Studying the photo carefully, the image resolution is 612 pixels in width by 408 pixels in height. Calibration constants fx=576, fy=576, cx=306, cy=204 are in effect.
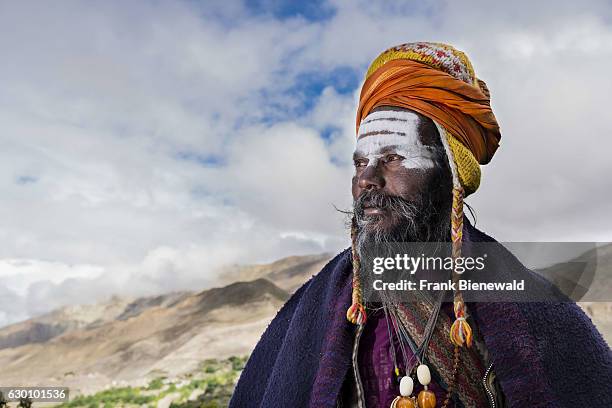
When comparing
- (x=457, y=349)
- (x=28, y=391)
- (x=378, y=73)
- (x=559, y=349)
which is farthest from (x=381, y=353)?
(x=28, y=391)

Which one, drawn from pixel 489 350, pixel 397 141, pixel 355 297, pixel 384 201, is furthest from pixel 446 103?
pixel 489 350

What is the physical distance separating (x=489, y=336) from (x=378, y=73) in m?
1.22

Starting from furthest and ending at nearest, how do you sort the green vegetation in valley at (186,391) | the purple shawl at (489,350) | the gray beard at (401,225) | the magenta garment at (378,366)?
the green vegetation in valley at (186,391) → the gray beard at (401,225) → the magenta garment at (378,366) → the purple shawl at (489,350)

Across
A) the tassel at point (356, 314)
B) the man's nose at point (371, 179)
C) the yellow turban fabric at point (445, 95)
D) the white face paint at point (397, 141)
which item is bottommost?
the tassel at point (356, 314)

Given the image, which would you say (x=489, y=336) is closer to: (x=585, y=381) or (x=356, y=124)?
(x=585, y=381)

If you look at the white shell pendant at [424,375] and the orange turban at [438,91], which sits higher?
the orange turban at [438,91]

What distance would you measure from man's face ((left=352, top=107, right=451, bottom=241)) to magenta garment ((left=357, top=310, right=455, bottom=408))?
1.29 feet

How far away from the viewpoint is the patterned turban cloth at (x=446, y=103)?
95.2 inches

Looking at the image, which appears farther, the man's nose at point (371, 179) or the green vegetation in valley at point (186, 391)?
the green vegetation in valley at point (186, 391)

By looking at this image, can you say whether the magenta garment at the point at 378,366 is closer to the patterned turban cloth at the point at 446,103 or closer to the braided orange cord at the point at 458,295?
the patterned turban cloth at the point at 446,103

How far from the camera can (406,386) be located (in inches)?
86.1

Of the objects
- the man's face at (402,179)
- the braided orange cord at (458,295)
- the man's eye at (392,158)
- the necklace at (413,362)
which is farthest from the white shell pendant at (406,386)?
the man's eye at (392,158)

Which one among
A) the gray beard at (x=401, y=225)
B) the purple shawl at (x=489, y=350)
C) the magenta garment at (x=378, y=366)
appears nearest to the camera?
the purple shawl at (x=489, y=350)

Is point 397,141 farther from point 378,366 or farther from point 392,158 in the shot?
point 378,366
